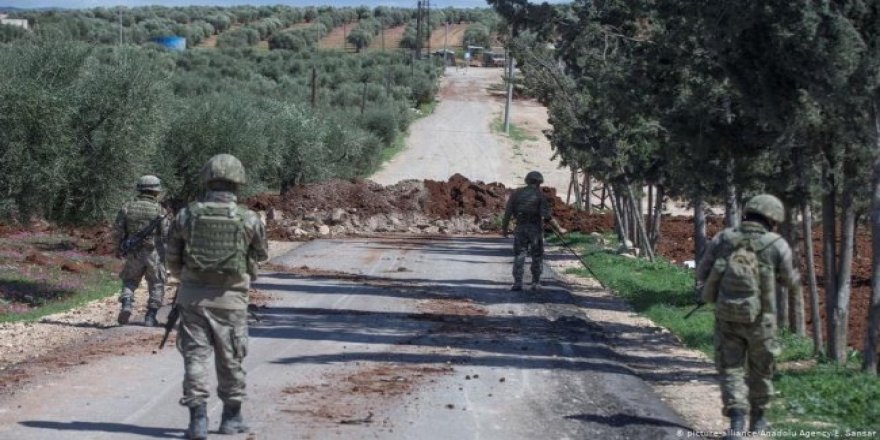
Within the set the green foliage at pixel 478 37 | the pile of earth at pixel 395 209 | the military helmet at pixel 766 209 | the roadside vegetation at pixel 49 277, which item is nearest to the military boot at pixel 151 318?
the roadside vegetation at pixel 49 277

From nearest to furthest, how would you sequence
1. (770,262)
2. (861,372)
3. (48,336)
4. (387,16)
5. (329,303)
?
(770,262) → (861,372) → (48,336) → (329,303) → (387,16)

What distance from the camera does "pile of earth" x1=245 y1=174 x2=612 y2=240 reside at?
42.1 m

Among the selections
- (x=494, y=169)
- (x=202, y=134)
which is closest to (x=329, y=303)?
(x=202, y=134)

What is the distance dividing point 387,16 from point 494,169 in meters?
101

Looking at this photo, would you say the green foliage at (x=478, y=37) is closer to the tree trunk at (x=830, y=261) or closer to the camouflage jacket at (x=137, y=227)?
the camouflage jacket at (x=137, y=227)

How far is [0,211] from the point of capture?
70.7ft

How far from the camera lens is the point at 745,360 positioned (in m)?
9.52

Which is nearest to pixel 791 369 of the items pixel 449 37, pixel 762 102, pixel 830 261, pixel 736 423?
pixel 830 261

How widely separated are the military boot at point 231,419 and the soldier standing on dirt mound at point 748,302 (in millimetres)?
3512

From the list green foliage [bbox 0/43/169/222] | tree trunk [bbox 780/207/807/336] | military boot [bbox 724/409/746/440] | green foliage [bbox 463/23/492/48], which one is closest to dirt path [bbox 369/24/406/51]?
green foliage [bbox 463/23/492/48]

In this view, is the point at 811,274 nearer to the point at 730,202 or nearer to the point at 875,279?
the point at 730,202

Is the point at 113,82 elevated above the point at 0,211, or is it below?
above

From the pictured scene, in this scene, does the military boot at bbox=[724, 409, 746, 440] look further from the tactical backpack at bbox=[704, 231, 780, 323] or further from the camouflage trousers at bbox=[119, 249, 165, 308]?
the camouflage trousers at bbox=[119, 249, 165, 308]

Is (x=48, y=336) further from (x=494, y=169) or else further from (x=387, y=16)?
(x=387, y=16)
